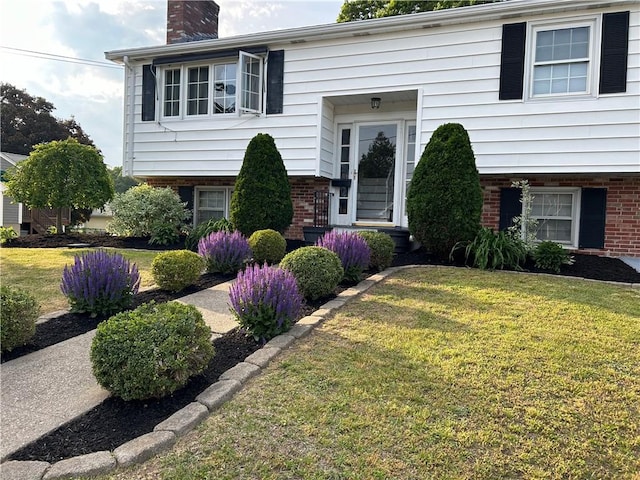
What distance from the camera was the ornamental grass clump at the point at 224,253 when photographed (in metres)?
6.18

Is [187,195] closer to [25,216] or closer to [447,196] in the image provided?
[447,196]

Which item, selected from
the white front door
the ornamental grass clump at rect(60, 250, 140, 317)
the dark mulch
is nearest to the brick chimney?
the white front door

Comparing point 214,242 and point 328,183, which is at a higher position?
point 328,183

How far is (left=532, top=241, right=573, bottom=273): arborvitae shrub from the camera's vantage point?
644 centimetres

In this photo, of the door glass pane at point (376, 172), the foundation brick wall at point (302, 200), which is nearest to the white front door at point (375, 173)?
the door glass pane at point (376, 172)

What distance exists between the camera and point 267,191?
781cm

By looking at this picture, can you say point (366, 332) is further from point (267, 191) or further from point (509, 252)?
point (267, 191)

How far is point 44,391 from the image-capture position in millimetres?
2811

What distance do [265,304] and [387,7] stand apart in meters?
16.8

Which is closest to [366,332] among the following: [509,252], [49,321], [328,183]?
[49,321]

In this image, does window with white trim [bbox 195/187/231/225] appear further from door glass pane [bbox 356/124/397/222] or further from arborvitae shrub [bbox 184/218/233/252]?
door glass pane [bbox 356/124/397/222]

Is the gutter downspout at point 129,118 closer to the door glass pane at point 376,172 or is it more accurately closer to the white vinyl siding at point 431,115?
the white vinyl siding at point 431,115

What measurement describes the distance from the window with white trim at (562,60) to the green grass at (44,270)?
23.9 feet

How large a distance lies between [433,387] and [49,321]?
352 centimetres
